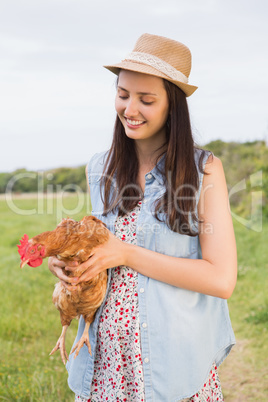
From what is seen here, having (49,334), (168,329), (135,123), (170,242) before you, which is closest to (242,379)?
(49,334)

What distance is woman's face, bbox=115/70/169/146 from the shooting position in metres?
1.91

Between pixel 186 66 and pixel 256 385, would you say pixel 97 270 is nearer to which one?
pixel 186 66

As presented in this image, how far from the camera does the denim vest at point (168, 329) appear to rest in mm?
1854

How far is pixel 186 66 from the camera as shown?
Result: 2.07m

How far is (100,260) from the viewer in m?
1.76

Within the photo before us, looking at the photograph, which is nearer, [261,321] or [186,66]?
[186,66]

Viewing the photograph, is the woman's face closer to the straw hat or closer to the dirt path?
the straw hat

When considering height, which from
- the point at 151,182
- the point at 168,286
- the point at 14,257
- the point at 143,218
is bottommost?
the point at 14,257

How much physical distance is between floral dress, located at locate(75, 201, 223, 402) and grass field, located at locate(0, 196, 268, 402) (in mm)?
1572

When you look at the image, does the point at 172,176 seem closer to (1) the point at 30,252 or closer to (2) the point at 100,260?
(2) the point at 100,260

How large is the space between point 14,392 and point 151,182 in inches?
93.5

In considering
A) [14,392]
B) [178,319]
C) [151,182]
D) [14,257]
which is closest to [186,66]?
[151,182]

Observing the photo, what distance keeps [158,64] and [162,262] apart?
89 cm


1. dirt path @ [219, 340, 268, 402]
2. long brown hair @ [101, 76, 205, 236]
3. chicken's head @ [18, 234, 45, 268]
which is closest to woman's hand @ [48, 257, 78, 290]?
chicken's head @ [18, 234, 45, 268]
